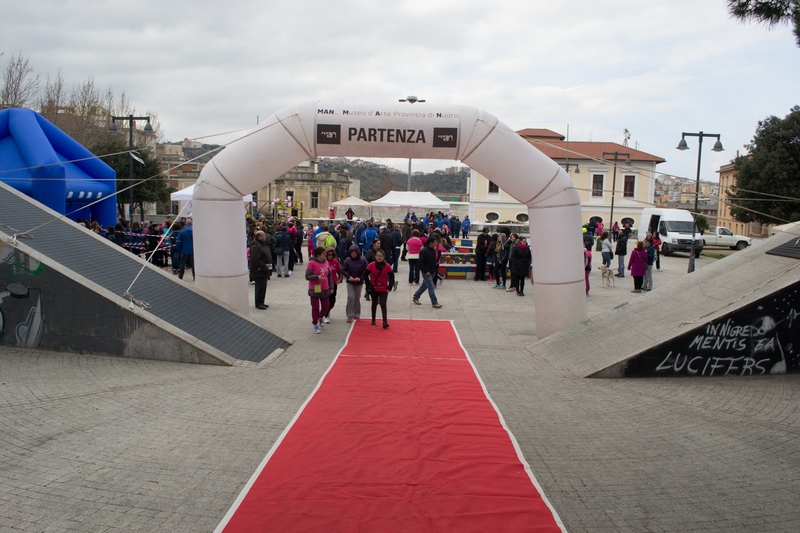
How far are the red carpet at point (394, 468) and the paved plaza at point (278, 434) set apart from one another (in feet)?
0.79

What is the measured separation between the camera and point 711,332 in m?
7.41

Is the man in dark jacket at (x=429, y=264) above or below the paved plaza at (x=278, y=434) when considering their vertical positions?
above

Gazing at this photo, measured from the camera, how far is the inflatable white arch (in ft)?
31.4

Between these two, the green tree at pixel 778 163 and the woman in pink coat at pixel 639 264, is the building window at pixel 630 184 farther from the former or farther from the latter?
the woman in pink coat at pixel 639 264

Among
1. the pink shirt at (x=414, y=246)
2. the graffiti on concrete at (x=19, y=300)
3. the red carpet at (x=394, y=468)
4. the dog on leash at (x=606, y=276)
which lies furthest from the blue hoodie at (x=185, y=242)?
the dog on leash at (x=606, y=276)

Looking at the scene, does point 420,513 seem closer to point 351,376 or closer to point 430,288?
point 351,376

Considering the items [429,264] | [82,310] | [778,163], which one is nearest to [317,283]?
[429,264]

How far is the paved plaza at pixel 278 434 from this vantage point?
4.12m

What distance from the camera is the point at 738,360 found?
7.42 meters

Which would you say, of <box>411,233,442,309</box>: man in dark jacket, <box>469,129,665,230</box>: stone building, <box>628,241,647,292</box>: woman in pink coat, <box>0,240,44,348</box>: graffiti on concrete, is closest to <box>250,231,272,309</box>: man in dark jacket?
<box>411,233,442,309</box>: man in dark jacket

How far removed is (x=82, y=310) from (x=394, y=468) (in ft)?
17.5

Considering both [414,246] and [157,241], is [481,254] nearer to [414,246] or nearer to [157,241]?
[414,246]

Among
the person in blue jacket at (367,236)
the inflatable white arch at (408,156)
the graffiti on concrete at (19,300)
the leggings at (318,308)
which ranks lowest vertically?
the leggings at (318,308)

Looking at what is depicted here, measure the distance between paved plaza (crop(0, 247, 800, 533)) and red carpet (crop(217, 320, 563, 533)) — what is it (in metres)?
0.24
